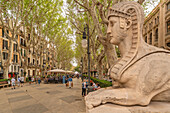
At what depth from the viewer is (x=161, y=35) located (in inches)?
816

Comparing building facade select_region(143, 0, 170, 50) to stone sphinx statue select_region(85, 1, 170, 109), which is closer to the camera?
stone sphinx statue select_region(85, 1, 170, 109)

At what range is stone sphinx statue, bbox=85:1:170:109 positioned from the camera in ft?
6.19

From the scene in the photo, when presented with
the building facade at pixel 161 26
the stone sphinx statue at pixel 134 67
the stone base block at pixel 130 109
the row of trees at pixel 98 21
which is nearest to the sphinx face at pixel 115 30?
the stone sphinx statue at pixel 134 67

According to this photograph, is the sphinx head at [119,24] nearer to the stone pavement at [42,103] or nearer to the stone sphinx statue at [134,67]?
the stone sphinx statue at [134,67]

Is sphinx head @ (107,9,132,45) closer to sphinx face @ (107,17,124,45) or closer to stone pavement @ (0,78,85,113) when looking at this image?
sphinx face @ (107,17,124,45)

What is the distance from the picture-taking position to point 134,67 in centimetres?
207

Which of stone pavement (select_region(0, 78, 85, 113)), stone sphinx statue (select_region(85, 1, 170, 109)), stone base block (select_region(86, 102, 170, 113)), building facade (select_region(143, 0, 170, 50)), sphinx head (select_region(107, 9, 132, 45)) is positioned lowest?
stone pavement (select_region(0, 78, 85, 113))

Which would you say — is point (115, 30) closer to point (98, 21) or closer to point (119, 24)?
point (119, 24)

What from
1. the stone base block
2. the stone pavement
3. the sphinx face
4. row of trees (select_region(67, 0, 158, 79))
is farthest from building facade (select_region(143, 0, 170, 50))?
the stone base block

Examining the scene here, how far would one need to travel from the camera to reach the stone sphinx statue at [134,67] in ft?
6.19

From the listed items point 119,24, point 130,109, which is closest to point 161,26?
point 119,24

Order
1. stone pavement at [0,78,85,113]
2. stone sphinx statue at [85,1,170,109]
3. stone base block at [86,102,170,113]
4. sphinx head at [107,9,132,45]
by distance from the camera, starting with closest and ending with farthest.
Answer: stone base block at [86,102,170,113], stone sphinx statue at [85,1,170,109], sphinx head at [107,9,132,45], stone pavement at [0,78,85,113]

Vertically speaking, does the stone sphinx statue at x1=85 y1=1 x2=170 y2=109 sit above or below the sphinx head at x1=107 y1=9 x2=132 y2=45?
below

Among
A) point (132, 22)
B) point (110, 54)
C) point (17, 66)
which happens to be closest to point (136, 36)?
point (132, 22)
